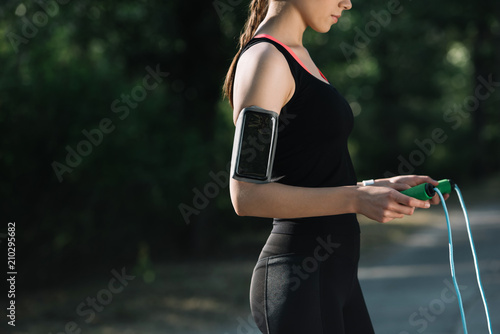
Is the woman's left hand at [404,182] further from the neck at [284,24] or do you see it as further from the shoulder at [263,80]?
the neck at [284,24]

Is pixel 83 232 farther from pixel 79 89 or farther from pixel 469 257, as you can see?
pixel 469 257

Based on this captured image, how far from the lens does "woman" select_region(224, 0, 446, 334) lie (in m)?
1.93

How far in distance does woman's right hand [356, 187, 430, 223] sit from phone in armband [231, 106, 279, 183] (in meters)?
0.26

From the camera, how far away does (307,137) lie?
2.05m

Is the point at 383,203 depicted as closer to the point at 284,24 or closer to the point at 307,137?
the point at 307,137

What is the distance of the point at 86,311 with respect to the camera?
7.34 meters

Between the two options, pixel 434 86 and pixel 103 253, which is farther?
pixel 434 86

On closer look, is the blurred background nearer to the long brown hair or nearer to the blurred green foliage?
the blurred green foliage

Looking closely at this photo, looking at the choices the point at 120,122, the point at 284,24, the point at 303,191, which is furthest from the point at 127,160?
the point at 303,191

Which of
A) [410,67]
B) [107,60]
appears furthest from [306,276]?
[410,67]

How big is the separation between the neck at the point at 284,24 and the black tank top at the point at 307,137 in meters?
0.09

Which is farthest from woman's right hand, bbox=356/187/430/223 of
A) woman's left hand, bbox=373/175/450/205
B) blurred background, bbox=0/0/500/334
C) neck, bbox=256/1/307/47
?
blurred background, bbox=0/0/500/334

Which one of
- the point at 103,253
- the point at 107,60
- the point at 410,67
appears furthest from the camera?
the point at 410,67

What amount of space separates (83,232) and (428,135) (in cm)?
2532
